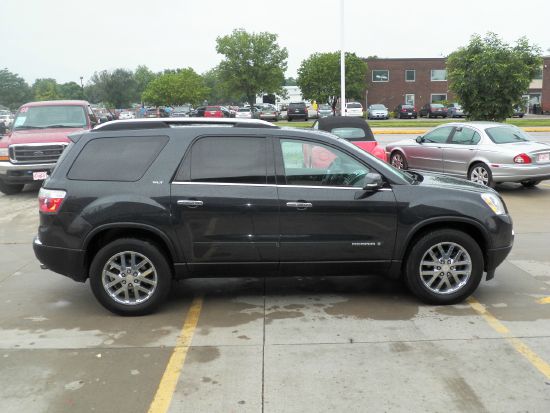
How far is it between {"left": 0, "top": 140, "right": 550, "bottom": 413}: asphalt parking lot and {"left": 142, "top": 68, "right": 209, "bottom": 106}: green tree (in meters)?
66.0

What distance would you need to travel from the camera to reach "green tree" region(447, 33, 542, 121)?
20344 millimetres

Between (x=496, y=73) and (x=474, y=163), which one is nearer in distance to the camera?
(x=474, y=163)

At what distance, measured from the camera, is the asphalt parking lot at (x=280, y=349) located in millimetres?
3613

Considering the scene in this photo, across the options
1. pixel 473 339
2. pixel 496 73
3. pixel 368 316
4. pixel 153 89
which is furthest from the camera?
pixel 153 89

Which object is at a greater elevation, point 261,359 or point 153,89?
point 153,89

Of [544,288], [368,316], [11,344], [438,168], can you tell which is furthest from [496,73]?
[11,344]

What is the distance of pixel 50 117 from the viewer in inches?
512

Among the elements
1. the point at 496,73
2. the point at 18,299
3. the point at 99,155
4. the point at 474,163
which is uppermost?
the point at 496,73

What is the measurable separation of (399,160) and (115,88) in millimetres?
76884

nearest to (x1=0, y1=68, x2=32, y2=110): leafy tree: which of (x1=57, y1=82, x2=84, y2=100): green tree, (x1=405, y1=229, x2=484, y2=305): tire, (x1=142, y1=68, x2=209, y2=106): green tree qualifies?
(x1=57, y1=82, x2=84, y2=100): green tree

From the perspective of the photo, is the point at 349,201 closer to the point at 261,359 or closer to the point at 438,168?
the point at 261,359

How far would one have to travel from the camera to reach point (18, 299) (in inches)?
223

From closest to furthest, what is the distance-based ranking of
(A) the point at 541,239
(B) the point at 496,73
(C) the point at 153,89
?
(A) the point at 541,239
(B) the point at 496,73
(C) the point at 153,89

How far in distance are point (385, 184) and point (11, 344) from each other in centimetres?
355
